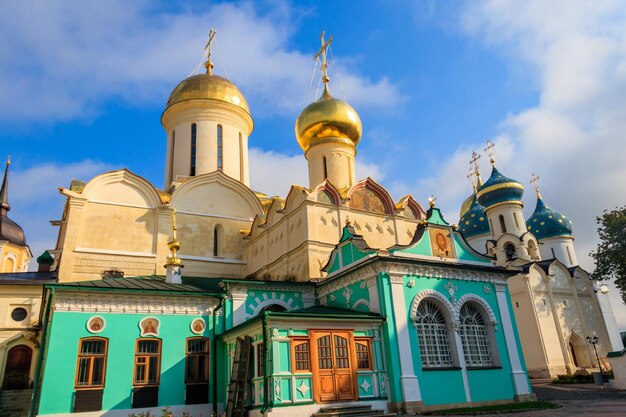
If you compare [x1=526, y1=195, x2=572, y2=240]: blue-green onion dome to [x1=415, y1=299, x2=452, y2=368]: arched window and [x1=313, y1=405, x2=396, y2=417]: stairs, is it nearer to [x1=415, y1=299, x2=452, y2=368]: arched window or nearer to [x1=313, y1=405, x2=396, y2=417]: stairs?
[x1=415, y1=299, x2=452, y2=368]: arched window

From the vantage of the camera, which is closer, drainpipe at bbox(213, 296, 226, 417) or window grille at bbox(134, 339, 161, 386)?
window grille at bbox(134, 339, 161, 386)

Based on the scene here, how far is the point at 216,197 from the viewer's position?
19625mm

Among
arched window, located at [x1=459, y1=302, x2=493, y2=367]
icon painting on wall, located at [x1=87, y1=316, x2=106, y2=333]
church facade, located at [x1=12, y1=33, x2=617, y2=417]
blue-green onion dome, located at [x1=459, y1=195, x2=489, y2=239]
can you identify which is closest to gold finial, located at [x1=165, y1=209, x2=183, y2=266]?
church facade, located at [x1=12, y1=33, x2=617, y2=417]

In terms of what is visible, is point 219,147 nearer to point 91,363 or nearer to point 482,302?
point 91,363

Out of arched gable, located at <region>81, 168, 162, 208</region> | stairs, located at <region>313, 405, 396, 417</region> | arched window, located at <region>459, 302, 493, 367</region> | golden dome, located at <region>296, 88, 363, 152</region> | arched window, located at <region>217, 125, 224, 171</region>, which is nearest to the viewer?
stairs, located at <region>313, 405, 396, 417</region>

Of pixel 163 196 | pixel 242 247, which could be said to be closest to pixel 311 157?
pixel 242 247

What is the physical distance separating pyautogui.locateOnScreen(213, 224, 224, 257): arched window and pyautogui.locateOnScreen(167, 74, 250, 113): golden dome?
19.6 feet

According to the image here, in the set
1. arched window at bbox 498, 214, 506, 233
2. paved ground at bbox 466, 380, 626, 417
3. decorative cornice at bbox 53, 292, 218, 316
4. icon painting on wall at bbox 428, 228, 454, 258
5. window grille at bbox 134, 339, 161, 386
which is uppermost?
arched window at bbox 498, 214, 506, 233

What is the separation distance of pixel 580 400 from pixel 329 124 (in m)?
12.1

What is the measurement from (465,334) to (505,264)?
13565 mm

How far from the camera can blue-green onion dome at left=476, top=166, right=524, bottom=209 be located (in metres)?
27.3

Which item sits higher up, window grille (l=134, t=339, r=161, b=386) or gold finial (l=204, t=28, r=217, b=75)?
gold finial (l=204, t=28, r=217, b=75)

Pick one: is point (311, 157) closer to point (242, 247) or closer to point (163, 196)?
point (242, 247)

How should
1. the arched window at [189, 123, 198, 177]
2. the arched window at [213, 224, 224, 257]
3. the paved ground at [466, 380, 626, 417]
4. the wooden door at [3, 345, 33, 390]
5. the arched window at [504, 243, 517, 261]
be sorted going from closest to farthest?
the paved ground at [466, 380, 626, 417]
the wooden door at [3, 345, 33, 390]
the arched window at [213, 224, 224, 257]
the arched window at [189, 123, 198, 177]
the arched window at [504, 243, 517, 261]
